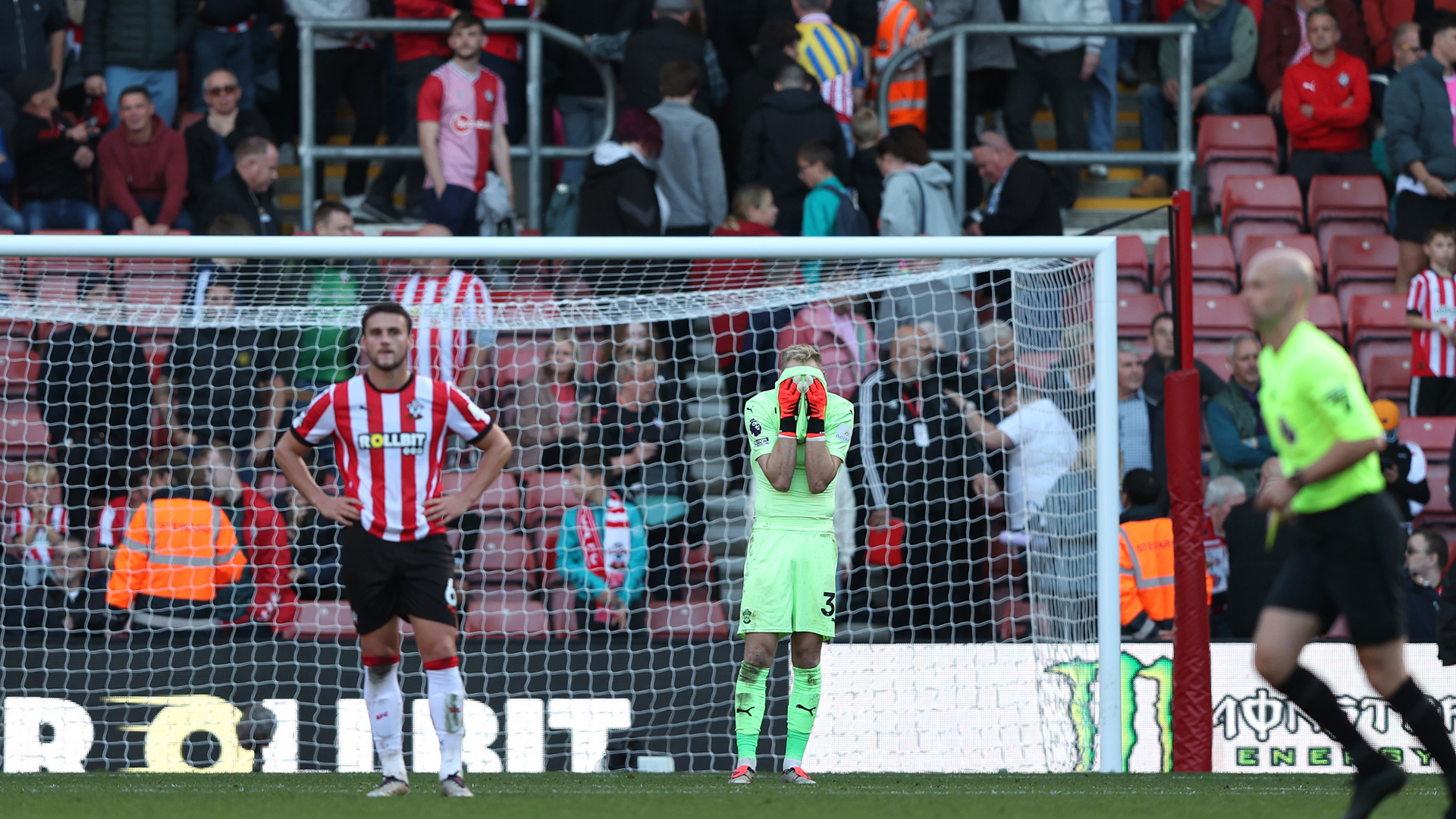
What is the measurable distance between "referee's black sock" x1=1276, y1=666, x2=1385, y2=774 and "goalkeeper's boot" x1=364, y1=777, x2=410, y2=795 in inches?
110

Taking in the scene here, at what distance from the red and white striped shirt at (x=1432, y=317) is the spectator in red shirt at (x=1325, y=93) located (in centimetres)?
154

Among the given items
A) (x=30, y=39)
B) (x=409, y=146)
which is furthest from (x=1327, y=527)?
(x=30, y=39)

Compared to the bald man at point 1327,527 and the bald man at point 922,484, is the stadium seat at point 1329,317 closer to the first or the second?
the bald man at point 922,484

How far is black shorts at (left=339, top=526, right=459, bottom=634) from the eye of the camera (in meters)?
5.77

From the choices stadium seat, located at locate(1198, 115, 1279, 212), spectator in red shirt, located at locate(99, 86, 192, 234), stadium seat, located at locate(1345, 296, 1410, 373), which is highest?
stadium seat, located at locate(1198, 115, 1279, 212)

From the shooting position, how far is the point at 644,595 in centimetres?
823

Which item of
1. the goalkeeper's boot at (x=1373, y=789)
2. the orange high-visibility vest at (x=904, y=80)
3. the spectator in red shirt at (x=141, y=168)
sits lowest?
the goalkeeper's boot at (x=1373, y=789)

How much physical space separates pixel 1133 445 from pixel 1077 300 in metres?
1.26

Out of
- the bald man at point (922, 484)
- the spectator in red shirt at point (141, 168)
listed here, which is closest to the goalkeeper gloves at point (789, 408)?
the bald man at point (922, 484)

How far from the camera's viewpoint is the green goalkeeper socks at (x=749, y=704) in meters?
6.20

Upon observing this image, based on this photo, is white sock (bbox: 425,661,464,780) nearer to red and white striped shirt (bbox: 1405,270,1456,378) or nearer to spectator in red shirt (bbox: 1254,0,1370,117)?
red and white striped shirt (bbox: 1405,270,1456,378)

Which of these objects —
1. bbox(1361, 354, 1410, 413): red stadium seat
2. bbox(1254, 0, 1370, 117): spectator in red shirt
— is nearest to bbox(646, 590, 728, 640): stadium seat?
bbox(1361, 354, 1410, 413): red stadium seat

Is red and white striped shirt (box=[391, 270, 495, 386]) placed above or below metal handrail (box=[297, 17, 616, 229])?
below

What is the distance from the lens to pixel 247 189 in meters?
9.74
